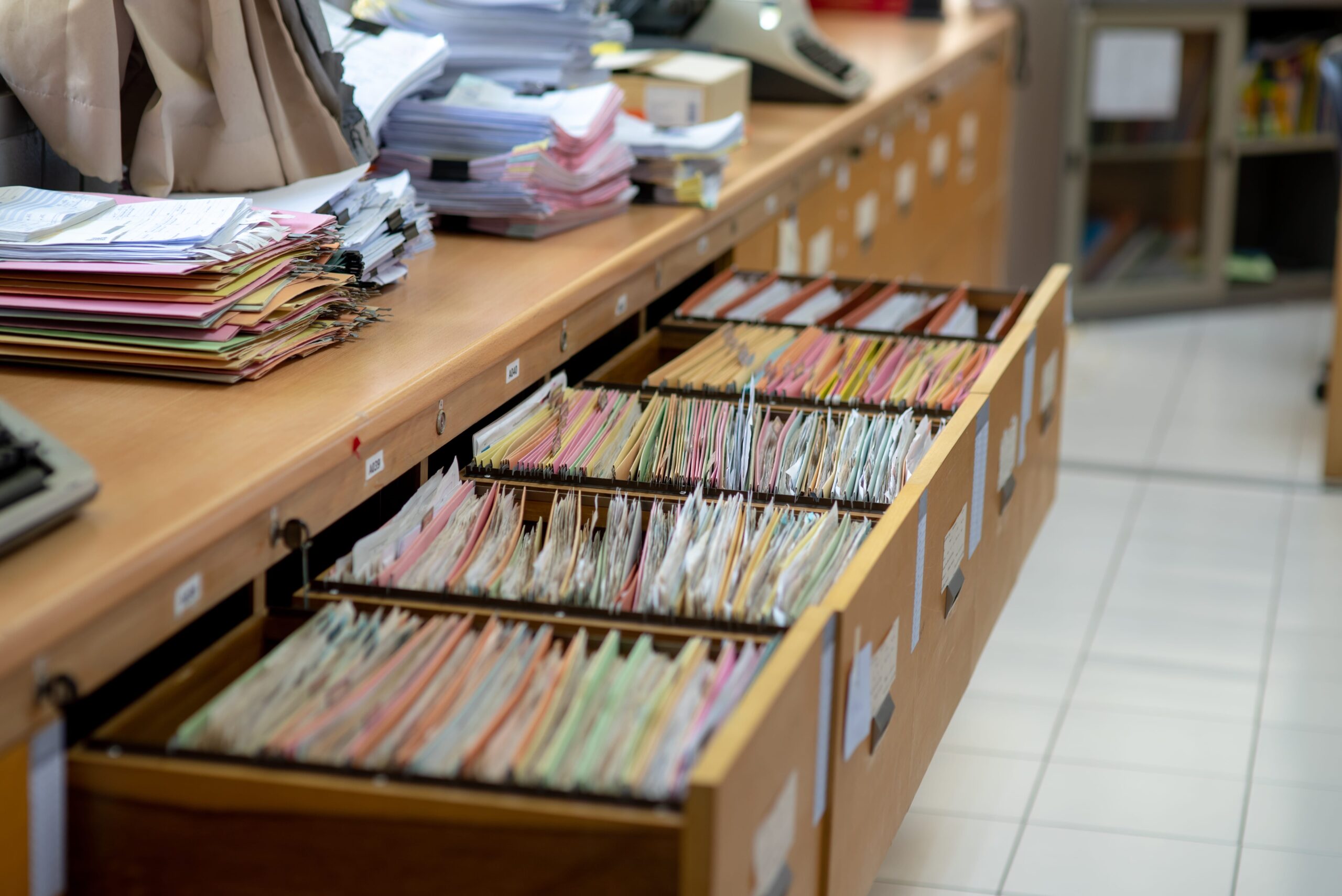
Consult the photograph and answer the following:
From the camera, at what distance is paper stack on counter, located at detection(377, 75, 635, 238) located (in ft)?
6.62

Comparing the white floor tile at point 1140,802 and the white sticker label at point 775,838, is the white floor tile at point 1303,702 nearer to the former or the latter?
the white floor tile at point 1140,802

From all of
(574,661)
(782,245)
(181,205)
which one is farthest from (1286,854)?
(181,205)

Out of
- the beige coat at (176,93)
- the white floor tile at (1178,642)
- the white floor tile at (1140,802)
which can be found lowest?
the white floor tile at (1140,802)

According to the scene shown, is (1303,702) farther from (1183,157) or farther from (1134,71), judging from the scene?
(1183,157)

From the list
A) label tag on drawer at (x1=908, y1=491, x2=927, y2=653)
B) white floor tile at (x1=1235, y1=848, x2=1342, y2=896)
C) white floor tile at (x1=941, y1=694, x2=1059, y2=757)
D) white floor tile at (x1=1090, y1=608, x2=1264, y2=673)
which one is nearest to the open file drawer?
label tag on drawer at (x1=908, y1=491, x2=927, y2=653)

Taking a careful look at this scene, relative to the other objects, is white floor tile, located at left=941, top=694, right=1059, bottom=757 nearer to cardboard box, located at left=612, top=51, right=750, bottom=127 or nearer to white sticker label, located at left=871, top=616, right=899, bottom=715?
→ cardboard box, located at left=612, top=51, right=750, bottom=127

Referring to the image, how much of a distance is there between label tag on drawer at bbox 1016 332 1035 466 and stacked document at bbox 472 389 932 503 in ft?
0.88

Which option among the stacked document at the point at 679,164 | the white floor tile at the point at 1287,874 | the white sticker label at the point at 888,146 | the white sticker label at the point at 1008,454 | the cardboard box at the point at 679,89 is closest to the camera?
the white sticker label at the point at 1008,454

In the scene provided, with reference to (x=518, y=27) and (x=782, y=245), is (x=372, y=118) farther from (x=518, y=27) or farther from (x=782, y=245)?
(x=782, y=245)

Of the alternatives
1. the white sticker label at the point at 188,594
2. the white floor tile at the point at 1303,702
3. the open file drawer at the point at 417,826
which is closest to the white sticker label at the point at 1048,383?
the white floor tile at the point at 1303,702

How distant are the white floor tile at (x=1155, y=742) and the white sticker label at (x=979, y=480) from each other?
101 cm

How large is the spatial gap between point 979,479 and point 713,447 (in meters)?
0.29

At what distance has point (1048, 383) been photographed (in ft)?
6.90

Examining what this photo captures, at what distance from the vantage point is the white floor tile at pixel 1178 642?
9.44 ft
